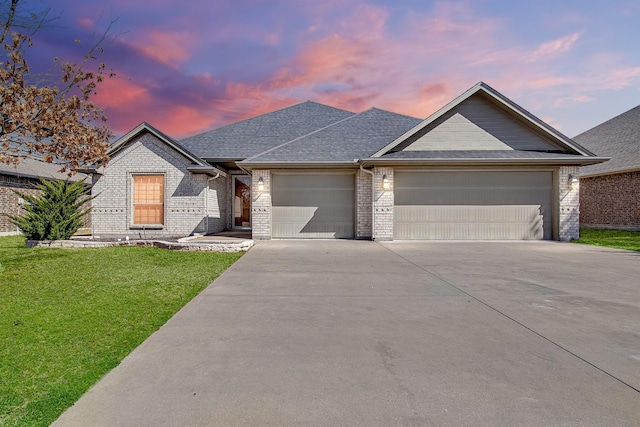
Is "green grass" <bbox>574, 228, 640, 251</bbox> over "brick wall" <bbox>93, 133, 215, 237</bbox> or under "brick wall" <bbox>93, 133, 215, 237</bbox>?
under

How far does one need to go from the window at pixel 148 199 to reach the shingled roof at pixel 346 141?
4.72m

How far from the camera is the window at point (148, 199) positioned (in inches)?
544

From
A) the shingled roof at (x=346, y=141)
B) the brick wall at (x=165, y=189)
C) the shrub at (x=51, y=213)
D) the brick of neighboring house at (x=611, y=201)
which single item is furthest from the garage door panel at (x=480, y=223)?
the shrub at (x=51, y=213)

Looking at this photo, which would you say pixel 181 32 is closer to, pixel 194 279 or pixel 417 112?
pixel 194 279

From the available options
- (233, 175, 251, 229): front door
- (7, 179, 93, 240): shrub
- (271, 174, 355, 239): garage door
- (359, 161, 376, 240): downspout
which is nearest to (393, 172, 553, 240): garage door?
(359, 161, 376, 240): downspout

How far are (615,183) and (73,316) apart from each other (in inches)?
985

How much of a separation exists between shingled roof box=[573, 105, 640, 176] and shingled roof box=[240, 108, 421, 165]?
1243 centimetres

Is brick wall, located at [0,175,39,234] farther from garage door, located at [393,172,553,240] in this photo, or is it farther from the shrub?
garage door, located at [393,172,553,240]

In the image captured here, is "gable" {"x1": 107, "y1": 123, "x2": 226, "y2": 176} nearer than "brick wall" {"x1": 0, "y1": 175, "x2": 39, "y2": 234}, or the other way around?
"gable" {"x1": 107, "y1": 123, "x2": 226, "y2": 176}

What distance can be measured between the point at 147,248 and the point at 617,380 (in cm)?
1128

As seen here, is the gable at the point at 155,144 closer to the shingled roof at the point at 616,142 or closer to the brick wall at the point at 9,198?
the brick wall at the point at 9,198

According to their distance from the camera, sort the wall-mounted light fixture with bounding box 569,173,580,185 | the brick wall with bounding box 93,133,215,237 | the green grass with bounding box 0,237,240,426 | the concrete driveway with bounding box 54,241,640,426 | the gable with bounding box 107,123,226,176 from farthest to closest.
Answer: the brick wall with bounding box 93,133,215,237
the gable with bounding box 107,123,226,176
the wall-mounted light fixture with bounding box 569,173,580,185
the green grass with bounding box 0,237,240,426
the concrete driveway with bounding box 54,241,640,426

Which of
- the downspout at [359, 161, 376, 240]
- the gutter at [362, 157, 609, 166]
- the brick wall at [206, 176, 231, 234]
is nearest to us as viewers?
the gutter at [362, 157, 609, 166]

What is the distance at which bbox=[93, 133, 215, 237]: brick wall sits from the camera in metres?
13.7
